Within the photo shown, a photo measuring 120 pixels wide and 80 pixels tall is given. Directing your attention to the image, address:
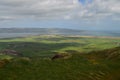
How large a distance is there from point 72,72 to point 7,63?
2165 cm

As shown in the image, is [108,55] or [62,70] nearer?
[62,70]

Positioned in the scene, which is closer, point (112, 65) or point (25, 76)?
point (25, 76)

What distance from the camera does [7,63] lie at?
7069 centimetres

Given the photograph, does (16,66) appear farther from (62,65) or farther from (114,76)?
(114,76)

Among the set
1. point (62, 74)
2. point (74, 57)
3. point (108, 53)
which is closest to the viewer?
point (62, 74)

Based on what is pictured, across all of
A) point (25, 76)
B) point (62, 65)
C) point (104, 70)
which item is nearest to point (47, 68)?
point (62, 65)

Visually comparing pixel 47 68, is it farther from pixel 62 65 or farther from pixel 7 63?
pixel 7 63

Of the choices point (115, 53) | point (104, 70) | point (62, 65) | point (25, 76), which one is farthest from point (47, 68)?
point (115, 53)

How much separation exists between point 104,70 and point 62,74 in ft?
45.7

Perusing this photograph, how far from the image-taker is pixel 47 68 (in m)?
66.9

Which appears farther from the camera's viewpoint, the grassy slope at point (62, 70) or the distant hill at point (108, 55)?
the distant hill at point (108, 55)

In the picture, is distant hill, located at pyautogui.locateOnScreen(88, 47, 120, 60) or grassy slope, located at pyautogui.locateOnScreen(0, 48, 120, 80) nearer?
grassy slope, located at pyautogui.locateOnScreen(0, 48, 120, 80)

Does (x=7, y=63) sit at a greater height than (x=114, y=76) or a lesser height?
greater

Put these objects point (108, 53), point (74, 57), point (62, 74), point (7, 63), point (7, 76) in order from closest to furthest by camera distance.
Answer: point (7, 76) → point (62, 74) → point (7, 63) → point (74, 57) → point (108, 53)
